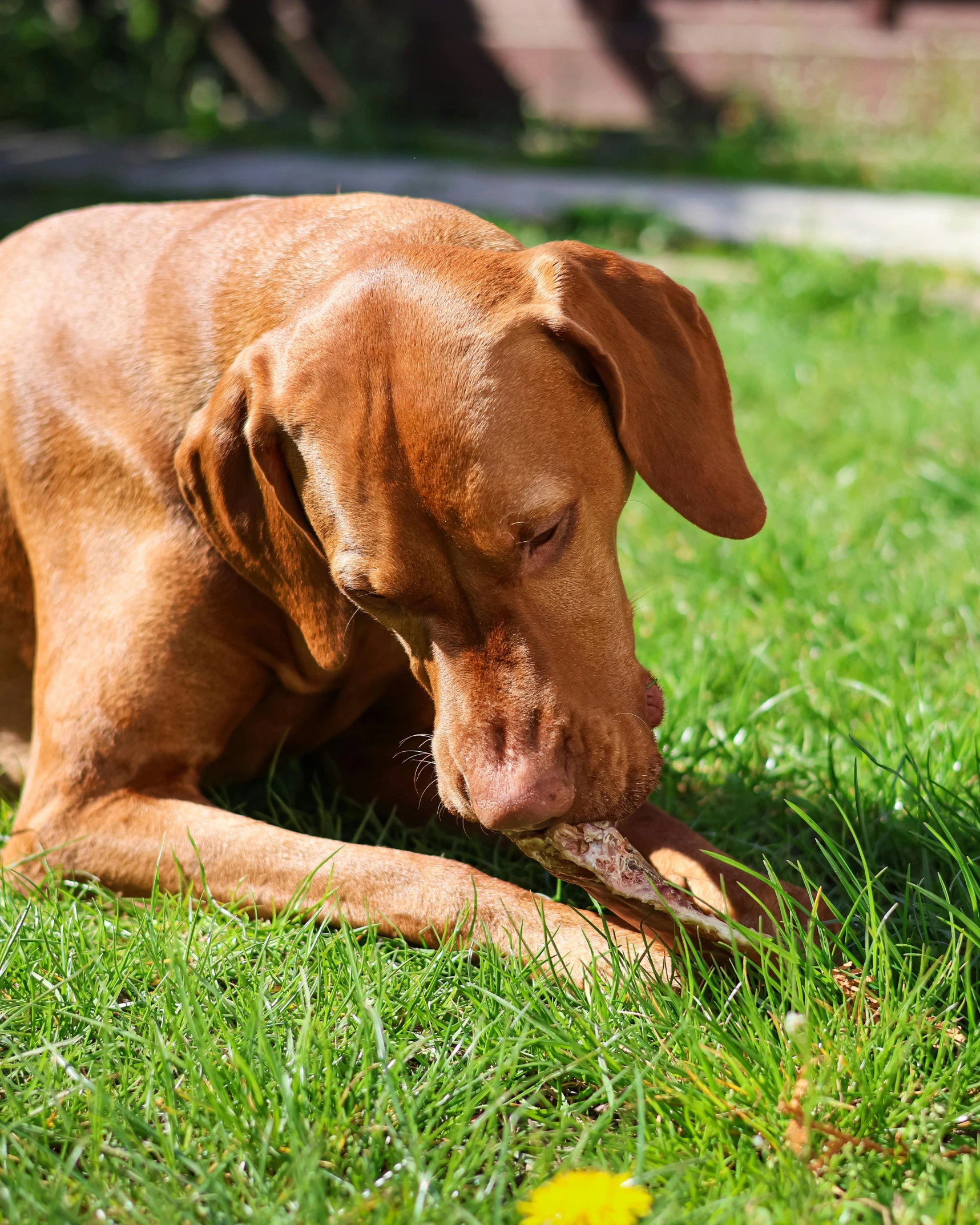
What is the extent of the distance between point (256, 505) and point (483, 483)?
53 centimetres

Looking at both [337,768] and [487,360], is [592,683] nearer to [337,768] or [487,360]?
[487,360]

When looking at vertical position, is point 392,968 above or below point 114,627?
below

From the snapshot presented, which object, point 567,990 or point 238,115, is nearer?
point 567,990

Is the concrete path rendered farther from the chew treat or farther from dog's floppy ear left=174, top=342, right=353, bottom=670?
the chew treat

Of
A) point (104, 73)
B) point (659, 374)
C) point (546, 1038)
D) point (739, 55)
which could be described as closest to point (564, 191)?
point (739, 55)

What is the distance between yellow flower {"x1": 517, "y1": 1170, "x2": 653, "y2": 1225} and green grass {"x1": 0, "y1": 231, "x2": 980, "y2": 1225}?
2.2 inches

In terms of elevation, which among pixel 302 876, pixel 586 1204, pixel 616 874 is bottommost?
pixel 302 876

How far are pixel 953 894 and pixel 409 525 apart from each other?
48.5 inches

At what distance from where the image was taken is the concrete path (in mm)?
8375

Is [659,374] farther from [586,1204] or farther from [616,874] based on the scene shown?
[586,1204]

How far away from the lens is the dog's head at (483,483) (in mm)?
2256

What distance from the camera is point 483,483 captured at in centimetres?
223

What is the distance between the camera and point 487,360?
2312 mm

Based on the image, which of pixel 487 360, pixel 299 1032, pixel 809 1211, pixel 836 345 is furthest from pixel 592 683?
pixel 836 345
